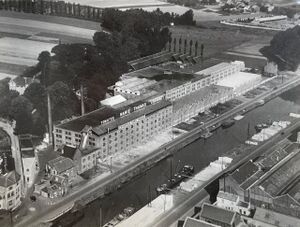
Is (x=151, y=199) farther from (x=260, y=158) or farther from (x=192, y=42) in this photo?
(x=192, y=42)

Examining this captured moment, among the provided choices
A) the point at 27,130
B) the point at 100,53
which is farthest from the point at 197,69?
the point at 27,130

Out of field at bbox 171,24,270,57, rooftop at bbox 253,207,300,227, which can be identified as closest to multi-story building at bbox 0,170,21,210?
rooftop at bbox 253,207,300,227

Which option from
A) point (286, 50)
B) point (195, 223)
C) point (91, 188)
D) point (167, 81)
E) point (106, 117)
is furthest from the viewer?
point (286, 50)

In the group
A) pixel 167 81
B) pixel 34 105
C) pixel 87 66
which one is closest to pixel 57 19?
pixel 87 66

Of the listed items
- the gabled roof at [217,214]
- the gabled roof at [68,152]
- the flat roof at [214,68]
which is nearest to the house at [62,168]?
the gabled roof at [68,152]

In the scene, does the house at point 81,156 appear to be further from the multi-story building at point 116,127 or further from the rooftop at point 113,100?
the rooftop at point 113,100

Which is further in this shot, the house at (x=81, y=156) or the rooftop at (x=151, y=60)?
the rooftop at (x=151, y=60)

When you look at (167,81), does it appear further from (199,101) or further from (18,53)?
(18,53)
